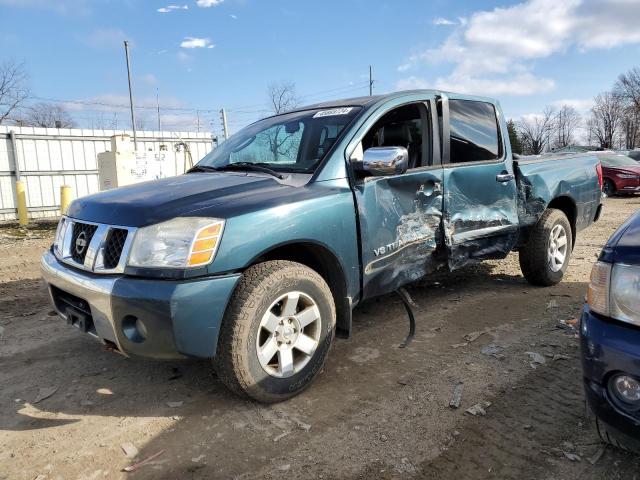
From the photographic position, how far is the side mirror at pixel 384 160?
2.99 m

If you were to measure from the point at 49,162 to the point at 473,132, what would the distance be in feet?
43.0

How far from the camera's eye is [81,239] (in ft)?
9.27

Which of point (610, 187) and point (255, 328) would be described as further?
point (610, 187)

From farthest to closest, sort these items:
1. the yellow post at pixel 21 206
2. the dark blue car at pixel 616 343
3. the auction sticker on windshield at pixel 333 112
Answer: the yellow post at pixel 21 206 → the auction sticker on windshield at pixel 333 112 → the dark blue car at pixel 616 343

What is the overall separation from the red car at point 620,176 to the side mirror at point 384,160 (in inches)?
627

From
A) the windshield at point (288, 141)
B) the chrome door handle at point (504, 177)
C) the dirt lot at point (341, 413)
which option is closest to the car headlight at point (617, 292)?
the dirt lot at point (341, 413)


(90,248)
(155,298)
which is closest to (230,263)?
(155,298)

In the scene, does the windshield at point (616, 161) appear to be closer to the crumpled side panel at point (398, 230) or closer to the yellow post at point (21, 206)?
the crumpled side panel at point (398, 230)

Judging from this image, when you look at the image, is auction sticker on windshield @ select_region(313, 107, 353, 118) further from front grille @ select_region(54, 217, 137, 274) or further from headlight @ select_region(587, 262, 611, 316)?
headlight @ select_region(587, 262, 611, 316)

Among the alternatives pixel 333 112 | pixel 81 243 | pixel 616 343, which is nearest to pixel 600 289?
pixel 616 343

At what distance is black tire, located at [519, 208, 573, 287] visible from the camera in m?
4.78

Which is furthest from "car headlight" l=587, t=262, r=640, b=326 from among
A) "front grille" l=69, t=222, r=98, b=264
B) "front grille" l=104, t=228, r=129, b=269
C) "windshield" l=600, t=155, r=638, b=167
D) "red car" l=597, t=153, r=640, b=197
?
"windshield" l=600, t=155, r=638, b=167

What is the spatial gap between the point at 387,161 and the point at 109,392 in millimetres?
2305

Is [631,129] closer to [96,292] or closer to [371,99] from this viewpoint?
[371,99]
